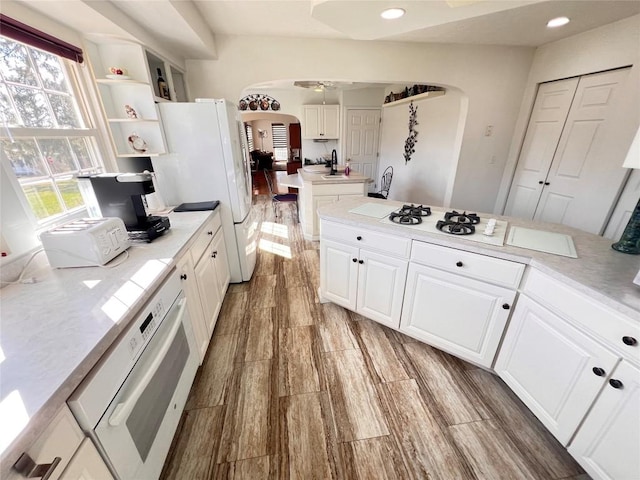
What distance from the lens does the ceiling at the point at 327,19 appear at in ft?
4.05

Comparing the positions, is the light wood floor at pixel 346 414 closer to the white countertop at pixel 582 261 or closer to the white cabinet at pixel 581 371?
the white cabinet at pixel 581 371

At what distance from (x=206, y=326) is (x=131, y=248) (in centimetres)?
73

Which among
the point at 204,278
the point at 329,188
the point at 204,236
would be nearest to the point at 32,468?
the point at 204,278

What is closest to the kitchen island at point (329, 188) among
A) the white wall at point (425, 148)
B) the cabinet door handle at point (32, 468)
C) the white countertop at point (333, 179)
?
the white countertop at point (333, 179)

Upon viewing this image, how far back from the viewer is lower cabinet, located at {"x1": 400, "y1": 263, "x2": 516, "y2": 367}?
1.45m

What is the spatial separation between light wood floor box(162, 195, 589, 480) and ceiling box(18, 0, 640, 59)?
2.04 m

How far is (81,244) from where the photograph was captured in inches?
45.6

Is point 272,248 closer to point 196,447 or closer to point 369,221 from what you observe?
point 369,221

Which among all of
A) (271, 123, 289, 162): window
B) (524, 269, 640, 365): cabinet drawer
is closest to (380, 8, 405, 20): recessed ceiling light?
(524, 269, 640, 365): cabinet drawer

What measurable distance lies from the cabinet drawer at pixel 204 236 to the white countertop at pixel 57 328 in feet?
0.86

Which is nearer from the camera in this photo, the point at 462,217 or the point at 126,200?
the point at 126,200

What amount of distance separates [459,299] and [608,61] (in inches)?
112

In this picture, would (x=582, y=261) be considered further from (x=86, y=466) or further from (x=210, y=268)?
(x=210, y=268)

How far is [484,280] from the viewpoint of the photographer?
4.70ft
